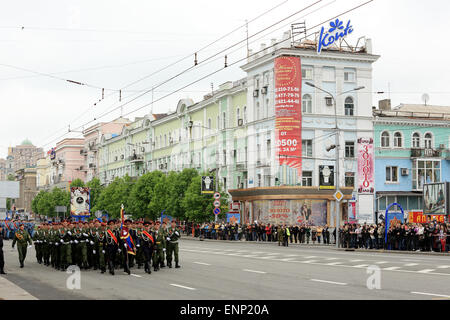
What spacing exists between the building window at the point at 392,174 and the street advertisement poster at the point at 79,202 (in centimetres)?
2707

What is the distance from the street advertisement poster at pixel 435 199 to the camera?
121 ft

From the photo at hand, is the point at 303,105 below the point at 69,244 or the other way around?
the other way around

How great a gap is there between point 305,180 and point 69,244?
36264 millimetres

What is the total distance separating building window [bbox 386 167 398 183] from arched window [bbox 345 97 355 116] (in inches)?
262

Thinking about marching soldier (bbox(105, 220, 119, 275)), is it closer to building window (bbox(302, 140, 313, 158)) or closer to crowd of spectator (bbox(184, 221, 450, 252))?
crowd of spectator (bbox(184, 221, 450, 252))

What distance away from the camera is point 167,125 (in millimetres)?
81688

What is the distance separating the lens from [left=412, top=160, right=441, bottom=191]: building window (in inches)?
2473

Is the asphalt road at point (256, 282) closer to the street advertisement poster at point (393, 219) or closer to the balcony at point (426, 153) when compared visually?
the street advertisement poster at point (393, 219)

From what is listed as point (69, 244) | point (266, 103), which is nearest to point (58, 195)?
point (266, 103)

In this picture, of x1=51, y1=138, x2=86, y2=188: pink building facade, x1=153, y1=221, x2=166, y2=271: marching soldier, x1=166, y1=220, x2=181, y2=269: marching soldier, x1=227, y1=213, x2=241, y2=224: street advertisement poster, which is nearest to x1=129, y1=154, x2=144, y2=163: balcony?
x1=227, y1=213, x2=241, y2=224: street advertisement poster

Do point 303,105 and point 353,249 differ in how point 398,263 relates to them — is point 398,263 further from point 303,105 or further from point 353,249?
point 303,105

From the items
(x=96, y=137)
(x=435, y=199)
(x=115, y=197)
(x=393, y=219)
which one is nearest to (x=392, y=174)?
(x=435, y=199)

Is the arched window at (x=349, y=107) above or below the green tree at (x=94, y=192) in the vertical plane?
above

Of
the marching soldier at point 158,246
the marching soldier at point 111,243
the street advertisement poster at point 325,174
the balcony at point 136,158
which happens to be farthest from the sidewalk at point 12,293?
the balcony at point 136,158
